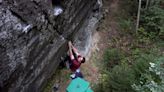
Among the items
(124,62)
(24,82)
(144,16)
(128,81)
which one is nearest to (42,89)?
(24,82)

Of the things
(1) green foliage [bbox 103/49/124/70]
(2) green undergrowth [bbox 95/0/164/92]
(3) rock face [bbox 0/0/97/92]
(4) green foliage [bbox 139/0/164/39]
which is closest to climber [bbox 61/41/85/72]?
(3) rock face [bbox 0/0/97/92]

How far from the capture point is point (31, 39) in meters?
6.76

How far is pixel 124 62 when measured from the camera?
10891 mm

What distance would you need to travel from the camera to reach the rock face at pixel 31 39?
5.91m

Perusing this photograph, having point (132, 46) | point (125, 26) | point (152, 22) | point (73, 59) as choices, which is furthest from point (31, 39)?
point (152, 22)

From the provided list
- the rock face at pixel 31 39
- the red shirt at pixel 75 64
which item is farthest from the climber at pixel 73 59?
the rock face at pixel 31 39

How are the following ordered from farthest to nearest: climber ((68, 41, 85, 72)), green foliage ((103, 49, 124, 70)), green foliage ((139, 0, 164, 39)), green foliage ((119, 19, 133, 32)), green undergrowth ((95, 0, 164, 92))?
green foliage ((119, 19, 133, 32)) < green foliage ((139, 0, 164, 39)) < green foliage ((103, 49, 124, 70)) < climber ((68, 41, 85, 72)) < green undergrowth ((95, 0, 164, 92))

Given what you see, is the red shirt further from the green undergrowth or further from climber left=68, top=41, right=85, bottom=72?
the green undergrowth

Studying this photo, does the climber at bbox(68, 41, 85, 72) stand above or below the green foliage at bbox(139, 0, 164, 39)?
below

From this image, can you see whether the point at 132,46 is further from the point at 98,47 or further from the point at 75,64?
the point at 75,64

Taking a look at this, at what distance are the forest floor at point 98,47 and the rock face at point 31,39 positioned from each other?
842mm

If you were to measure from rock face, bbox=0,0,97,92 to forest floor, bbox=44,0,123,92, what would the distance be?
0.84m

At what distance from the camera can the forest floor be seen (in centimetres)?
971

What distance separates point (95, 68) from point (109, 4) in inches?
148
